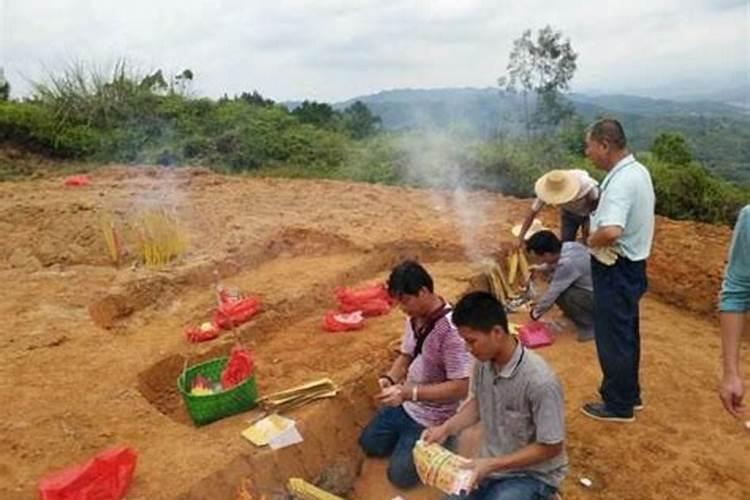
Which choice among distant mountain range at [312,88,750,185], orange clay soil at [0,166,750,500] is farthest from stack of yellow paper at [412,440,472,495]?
distant mountain range at [312,88,750,185]

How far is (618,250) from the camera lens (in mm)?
4289

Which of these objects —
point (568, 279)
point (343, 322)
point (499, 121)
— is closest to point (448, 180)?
point (499, 121)

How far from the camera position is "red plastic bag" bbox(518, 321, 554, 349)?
Result: 5.86 metres

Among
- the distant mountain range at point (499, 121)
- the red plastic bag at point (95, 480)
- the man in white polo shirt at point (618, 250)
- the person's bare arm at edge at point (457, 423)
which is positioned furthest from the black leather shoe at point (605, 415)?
the distant mountain range at point (499, 121)

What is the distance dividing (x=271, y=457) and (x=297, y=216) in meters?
4.90

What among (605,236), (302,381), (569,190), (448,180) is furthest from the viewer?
(448,180)

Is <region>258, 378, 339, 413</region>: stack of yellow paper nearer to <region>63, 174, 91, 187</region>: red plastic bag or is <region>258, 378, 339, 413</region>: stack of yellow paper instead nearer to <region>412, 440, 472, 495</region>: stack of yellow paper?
<region>412, 440, 472, 495</region>: stack of yellow paper

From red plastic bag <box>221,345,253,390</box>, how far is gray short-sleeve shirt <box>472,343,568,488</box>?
1.71 meters

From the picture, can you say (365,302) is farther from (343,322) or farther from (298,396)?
(298,396)

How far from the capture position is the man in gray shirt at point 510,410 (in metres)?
2.96

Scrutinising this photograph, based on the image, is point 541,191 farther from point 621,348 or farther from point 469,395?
point 469,395

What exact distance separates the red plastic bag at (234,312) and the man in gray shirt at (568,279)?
2.34m

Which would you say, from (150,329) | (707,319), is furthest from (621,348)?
(150,329)

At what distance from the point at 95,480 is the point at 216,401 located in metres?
0.88
